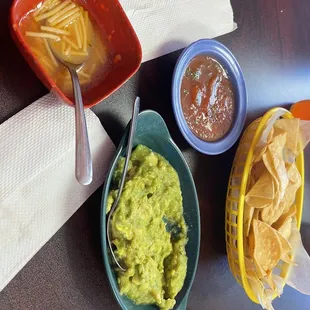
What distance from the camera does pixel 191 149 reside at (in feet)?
4.92

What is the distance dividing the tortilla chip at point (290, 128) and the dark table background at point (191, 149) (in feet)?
0.50

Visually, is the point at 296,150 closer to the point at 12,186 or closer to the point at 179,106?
the point at 179,106

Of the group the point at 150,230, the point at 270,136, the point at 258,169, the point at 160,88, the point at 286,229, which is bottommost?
the point at 286,229

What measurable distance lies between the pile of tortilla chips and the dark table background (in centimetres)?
13

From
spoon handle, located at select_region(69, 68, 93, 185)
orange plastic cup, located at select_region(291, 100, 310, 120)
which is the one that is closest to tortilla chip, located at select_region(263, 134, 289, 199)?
orange plastic cup, located at select_region(291, 100, 310, 120)

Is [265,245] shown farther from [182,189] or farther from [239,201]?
[182,189]

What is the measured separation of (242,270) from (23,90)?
0.86 meters

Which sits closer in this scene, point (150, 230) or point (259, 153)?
point (150, 230)

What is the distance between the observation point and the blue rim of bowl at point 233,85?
4.48 feet

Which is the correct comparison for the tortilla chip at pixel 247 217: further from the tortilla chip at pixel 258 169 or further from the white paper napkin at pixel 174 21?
the white paper napkin at pixel 174 21

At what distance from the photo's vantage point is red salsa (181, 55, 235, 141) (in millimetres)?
1439

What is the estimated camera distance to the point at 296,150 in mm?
1607

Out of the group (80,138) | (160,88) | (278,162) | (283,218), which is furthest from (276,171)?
(80,138)

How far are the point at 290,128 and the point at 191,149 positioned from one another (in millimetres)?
358
